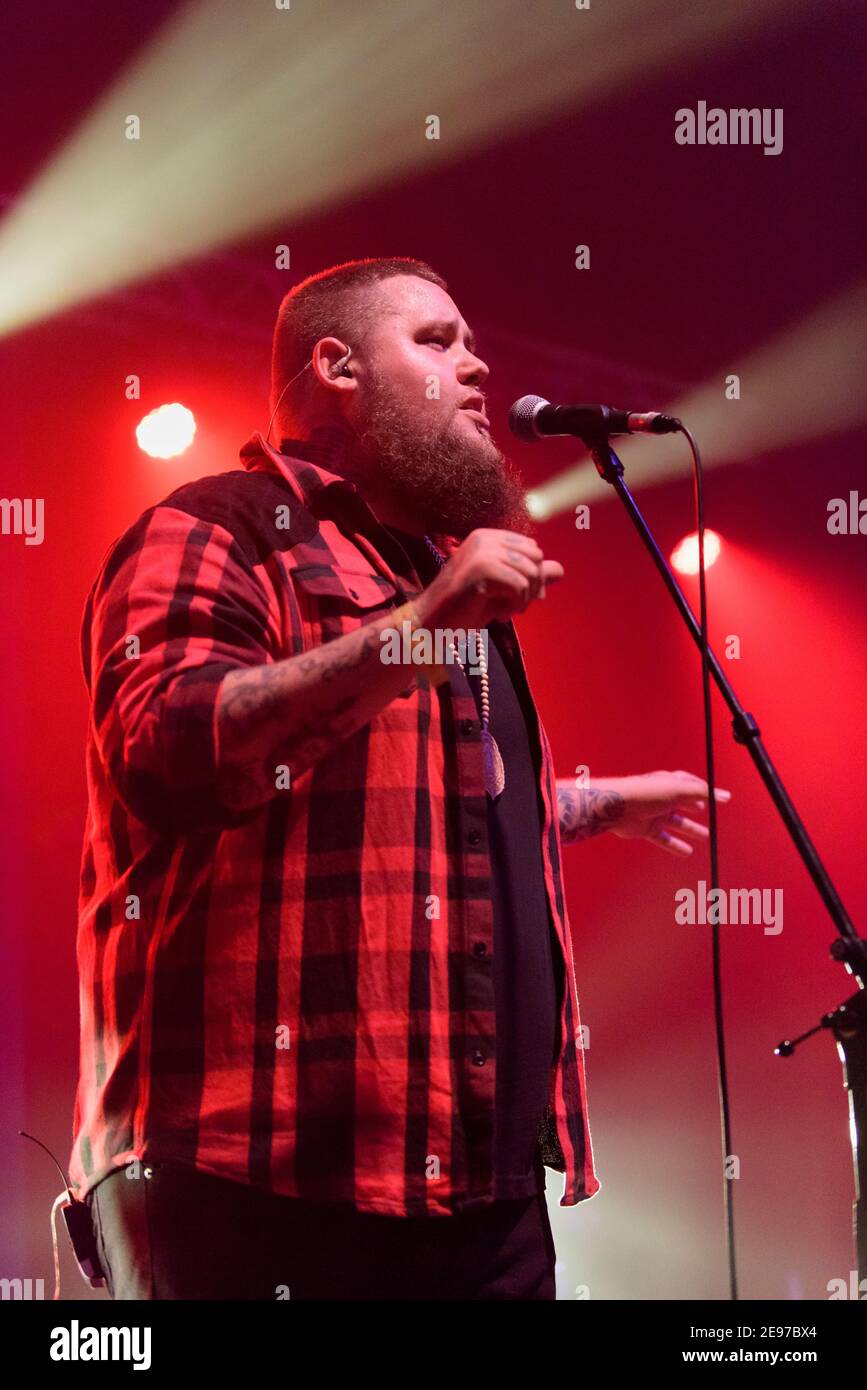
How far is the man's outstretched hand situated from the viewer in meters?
2.23

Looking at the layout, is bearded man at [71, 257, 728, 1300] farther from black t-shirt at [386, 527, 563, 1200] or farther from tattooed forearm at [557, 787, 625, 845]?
tattooed forearm at [557, 787, 625, 845]

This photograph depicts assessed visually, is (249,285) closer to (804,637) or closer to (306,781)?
(804,637)

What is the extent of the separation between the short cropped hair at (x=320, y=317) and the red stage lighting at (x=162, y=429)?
141 centimetres

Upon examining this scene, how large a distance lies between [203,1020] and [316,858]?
0.25 m

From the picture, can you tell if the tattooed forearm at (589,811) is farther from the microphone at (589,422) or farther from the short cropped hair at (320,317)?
the short cropped hair at (320,317)

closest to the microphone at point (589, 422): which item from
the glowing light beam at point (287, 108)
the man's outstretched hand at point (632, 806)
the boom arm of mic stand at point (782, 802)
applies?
the boom arm of mic stand at point (782, 802)

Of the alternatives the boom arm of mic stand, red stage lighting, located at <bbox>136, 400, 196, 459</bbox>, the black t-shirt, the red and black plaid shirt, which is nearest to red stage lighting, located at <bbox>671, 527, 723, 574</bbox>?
red stage lighting, located at <bbox>136, 400, 196, 459</bbox>

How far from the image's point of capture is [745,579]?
4324mm

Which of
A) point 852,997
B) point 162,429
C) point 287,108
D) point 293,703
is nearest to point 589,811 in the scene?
point 852,997

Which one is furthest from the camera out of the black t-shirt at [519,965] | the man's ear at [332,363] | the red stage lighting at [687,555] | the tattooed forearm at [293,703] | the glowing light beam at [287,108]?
the red stage lighting at [687,555]

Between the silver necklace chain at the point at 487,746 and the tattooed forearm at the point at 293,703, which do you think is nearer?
the tattooed forearm at the point at 293,703

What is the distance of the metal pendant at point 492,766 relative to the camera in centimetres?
177

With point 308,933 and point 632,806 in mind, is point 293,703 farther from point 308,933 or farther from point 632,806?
point 632,806

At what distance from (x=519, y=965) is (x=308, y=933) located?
31 cm
